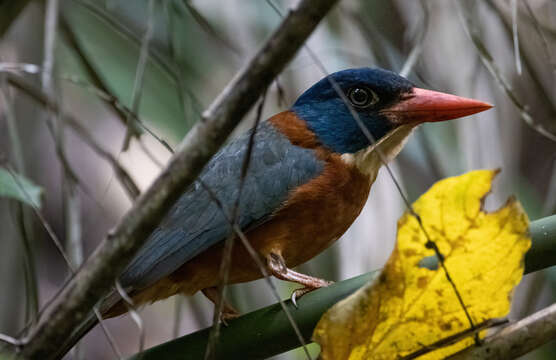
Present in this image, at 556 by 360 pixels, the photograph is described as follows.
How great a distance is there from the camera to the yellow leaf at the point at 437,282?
1488 mm

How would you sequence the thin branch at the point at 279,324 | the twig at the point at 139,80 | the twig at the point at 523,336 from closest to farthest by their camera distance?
the twig at the point at 523,336
the thin branch at the point at 279,324
the twig at the point at 139,80

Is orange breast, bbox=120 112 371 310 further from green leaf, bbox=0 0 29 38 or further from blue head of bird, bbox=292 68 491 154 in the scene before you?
green leaf, bbox=0 0 29 38

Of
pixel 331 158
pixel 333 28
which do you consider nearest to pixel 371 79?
pixel 331 158

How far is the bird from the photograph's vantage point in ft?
7.88

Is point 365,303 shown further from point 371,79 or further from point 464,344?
point 371,79

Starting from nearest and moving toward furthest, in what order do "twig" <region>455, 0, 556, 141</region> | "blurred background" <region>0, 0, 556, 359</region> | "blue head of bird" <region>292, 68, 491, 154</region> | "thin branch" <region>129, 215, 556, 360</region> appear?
"thin branch" <region>129, 215, 556, 360</region>, "twig" <region>455, 0, 556, 141</region>, "blue head of bird" <region>292, 68, 491, 154</region>, "blurred background" <region>0, 0, 556, 359</region>

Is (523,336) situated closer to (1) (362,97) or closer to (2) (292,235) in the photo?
(2) (292,235)

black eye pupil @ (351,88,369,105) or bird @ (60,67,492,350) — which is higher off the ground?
black eye pupil @ (351,88,369,105)

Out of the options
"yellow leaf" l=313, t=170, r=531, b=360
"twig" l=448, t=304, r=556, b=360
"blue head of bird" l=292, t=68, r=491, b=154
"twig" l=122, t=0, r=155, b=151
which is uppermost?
"twig" l=122, t=0, r=155, b=151

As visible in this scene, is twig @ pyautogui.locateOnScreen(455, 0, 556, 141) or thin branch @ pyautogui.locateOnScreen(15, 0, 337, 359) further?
twig @ pyautogui.locateOnScreen(455, 0, 556, 141)

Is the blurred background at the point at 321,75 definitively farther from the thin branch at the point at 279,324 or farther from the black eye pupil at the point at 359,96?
the thin branch at the point at 279,324

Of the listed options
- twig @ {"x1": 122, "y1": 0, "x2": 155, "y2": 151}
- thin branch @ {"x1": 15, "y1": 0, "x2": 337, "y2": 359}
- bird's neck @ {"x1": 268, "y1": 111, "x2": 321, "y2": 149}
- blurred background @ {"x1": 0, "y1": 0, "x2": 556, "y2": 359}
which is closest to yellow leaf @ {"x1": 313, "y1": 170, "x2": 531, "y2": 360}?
thin branch @ {"x1": 15, "y1": 0, "x2": 337, "y2": 359}

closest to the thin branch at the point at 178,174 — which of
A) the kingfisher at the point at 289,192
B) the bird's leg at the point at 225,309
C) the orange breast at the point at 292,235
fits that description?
the bird's leg at the point at 225,309

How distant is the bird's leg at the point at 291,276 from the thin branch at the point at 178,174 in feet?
3.20
